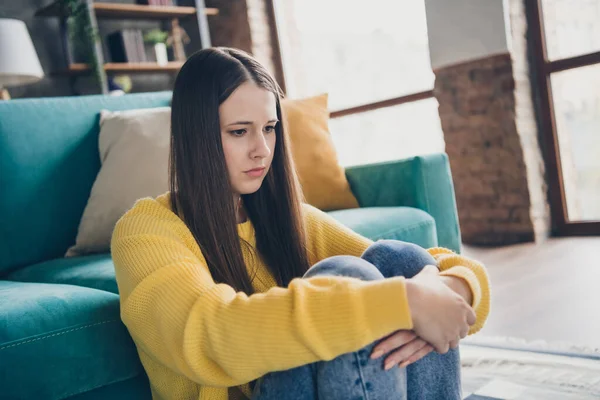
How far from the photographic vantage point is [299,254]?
119 centimetres

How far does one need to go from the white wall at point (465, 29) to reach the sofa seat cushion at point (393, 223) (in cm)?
170

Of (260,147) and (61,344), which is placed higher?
(260,147)

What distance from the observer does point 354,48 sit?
4.37 metres

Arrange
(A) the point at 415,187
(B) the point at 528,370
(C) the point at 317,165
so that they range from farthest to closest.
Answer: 1. (C) the point at 317,165
2. (A) the point at 415,187
3. (B) the point at 528,370

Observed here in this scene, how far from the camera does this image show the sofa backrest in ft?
5.57

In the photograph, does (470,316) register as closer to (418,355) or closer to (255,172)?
(418,355)

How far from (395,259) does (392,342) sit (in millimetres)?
179

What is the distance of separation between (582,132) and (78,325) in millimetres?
3045

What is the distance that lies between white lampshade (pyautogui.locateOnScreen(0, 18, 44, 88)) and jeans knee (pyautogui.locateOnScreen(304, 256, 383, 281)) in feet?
9.49

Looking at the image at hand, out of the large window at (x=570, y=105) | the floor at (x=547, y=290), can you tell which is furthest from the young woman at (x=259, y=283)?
the large window at (x=570, y=105)

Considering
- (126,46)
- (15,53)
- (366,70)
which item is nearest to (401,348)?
Result: (15,53)

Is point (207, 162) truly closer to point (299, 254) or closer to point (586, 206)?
point (299, 254)

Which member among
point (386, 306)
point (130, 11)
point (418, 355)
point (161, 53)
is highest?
point (130, 11)

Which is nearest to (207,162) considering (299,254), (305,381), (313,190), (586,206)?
(299,254)
